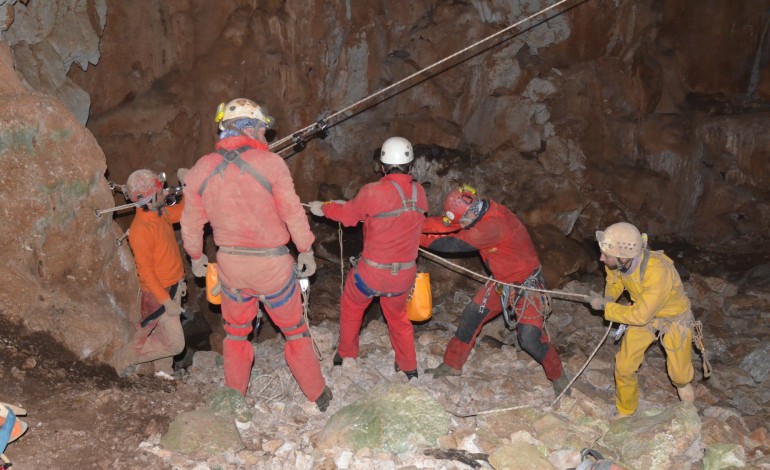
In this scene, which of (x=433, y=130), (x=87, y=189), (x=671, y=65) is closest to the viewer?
(x=87, y=189)

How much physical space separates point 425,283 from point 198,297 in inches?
176

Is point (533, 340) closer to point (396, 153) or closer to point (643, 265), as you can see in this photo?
point (643, 265)

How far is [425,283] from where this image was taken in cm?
604

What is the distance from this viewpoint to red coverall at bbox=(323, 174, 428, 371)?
17.8 feet

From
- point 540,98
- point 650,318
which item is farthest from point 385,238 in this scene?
point 540,98

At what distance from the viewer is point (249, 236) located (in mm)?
4672

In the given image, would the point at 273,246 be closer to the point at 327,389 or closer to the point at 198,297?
the point at 327,389

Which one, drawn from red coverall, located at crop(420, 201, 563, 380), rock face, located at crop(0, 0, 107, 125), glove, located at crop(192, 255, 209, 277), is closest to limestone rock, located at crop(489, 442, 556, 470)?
red coverall, located at crop(420, 201, 563, 380)

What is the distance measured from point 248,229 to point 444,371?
110 inches

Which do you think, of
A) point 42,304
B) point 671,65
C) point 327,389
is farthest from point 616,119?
point 42,304

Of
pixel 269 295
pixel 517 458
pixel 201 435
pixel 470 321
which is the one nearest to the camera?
pixel 517 458

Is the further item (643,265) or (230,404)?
(643,265)

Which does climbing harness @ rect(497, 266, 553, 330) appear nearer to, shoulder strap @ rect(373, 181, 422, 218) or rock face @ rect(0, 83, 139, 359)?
shoulder strap @ rect(373, 181, 422, 218)

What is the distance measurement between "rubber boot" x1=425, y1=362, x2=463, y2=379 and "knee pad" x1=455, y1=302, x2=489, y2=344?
0.31 meters
